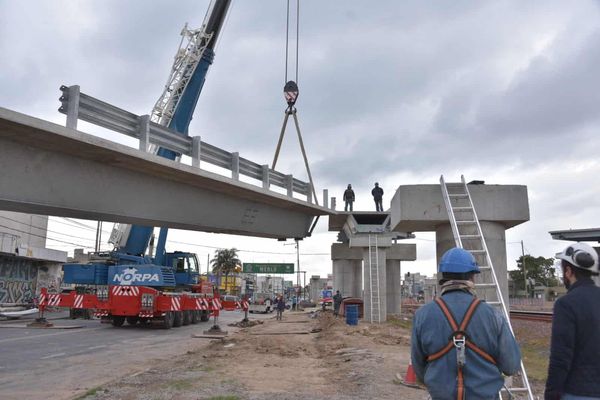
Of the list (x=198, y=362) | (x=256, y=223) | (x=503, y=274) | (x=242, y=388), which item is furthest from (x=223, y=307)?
(x=503, y=274)

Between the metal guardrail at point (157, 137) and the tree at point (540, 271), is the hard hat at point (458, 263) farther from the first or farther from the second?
the tree at point (540, 271)

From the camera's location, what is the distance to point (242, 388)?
342 inches

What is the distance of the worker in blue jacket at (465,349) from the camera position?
3.13 meters

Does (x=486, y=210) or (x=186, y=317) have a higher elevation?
(x=486, y=210)

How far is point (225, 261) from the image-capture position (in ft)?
302

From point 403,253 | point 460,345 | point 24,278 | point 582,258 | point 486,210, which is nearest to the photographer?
point 460,345

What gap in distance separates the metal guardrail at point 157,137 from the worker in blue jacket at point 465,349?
7.53 metres

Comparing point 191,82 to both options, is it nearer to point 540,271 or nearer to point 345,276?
point 345,276

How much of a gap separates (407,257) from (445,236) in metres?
25.6

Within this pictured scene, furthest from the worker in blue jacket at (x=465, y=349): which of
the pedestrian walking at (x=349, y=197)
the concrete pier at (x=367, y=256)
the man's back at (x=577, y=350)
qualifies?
the pedestrian walking at (x=349, y=197)

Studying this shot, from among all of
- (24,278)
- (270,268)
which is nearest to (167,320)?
(24,278)

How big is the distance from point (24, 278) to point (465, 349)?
40713 millimetres

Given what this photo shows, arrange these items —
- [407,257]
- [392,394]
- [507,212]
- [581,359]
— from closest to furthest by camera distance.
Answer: [581,359]
[392,394]
[507,212]
[407,257]

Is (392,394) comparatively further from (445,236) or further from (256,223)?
(256,223)
